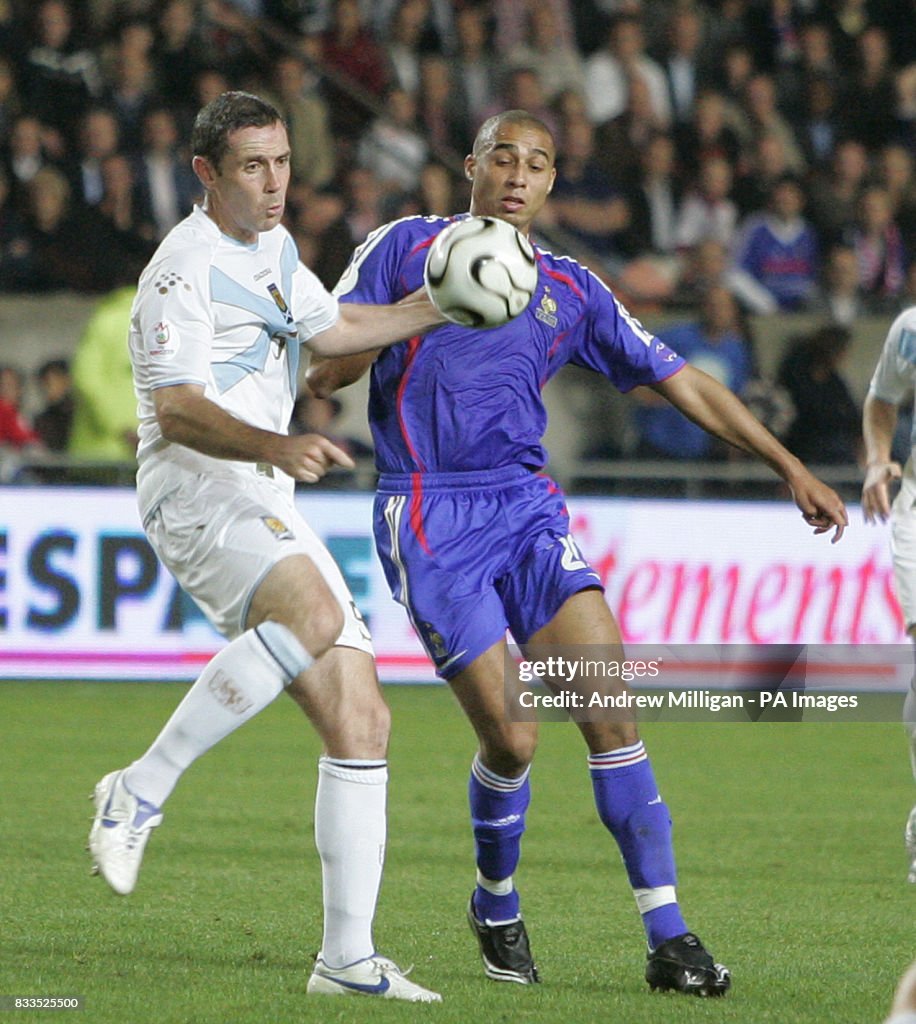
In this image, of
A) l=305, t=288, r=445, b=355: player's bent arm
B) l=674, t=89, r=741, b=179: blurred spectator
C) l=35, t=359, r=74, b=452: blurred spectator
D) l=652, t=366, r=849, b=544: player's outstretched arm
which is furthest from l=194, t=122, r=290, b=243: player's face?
l=674, t=89, r=741, b=179: blurred spectator

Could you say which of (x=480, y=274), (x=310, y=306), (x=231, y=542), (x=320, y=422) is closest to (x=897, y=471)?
(x=480, y=274)

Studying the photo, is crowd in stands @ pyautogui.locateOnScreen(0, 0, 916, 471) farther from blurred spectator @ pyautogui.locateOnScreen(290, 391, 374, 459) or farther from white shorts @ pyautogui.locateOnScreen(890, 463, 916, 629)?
white shorts @ pyautogui.locateOnScreen(890, 463, 916, 629)

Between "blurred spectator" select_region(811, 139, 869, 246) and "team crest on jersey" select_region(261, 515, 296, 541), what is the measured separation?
1123cm

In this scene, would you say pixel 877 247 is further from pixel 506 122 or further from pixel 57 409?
pixel 506 122

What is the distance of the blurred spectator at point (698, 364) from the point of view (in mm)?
13273

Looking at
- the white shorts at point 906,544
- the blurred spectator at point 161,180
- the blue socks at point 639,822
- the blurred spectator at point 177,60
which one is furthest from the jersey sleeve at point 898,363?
the blurred spectator at point 177,60

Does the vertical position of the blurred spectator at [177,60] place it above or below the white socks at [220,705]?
above

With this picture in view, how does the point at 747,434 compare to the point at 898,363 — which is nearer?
the point at 747,434

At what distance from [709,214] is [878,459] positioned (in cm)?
804

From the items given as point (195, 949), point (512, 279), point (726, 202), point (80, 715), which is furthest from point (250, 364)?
point (726, 202)

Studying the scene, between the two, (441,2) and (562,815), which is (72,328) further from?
(562,815)

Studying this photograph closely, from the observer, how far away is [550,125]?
1492cm

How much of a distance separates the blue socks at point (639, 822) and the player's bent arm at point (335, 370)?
129 cm

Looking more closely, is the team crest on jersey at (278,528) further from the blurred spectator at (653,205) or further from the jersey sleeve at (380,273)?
the blurred spectator at (653,205)
